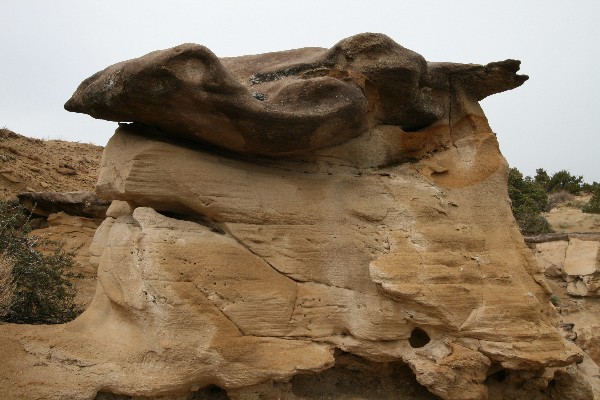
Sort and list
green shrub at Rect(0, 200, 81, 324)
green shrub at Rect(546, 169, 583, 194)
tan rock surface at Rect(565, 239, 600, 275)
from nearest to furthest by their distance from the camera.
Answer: green shrub at Rect(0, 200, 81, 324)
tan rock surface at Rect(565, 239, 600, 275)
green shrub at Rect(546, 169, 583, 194)

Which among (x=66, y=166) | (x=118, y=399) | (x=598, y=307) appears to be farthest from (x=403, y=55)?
(x=66, y=166)

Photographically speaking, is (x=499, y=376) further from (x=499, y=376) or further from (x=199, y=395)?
(x=199, y=395)

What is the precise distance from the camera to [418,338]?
498 cm

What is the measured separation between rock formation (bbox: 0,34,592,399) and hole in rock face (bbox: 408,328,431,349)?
0.06 feet

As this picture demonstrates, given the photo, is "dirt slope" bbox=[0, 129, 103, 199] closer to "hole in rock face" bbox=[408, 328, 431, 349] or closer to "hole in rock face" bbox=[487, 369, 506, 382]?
"hole in rock face" bbox=[408, 328, 431, 349]

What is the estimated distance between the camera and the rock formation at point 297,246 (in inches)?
159

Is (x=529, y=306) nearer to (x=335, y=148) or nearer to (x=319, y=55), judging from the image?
(x=335, y=148)

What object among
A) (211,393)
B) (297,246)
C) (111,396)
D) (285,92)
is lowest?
(211,393)

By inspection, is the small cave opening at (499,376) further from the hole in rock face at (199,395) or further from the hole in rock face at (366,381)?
the hole in rock face at (199,395)

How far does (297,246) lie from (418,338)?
1.40 meters

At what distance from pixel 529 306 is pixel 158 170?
3400mm

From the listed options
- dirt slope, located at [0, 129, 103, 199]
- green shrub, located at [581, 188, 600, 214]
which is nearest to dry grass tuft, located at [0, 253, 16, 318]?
dirt slope, located at [0, 129, 103, 199]

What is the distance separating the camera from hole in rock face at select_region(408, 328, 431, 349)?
4.93 m

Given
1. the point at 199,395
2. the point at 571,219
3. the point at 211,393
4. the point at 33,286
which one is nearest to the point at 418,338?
the point at 211,393
